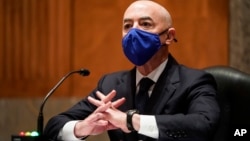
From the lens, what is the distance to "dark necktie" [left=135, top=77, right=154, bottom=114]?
2248 mm

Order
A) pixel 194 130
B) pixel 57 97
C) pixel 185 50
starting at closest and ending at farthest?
1. pixel 194 130
2. pixel 185 50
3. pixel 57 97

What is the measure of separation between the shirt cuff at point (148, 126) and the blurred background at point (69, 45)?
149cm

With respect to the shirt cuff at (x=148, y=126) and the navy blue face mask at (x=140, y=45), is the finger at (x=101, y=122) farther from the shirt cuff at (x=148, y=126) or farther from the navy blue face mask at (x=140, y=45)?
the navy blue face mask at (x=140, y=45)

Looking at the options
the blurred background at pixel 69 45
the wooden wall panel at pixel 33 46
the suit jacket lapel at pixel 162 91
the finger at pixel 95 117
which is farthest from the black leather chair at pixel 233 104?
the wooden wall panel at pixel 33 46

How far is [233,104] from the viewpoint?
2445 mm

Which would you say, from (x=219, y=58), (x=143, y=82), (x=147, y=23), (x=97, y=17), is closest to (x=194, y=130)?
(x=143, y=82)

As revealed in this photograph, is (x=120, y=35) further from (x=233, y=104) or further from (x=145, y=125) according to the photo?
(x=145, y=125)

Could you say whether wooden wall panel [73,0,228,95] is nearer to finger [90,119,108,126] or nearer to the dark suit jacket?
the dark suit jacket

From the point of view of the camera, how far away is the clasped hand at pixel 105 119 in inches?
78.6

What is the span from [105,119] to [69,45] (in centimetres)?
166

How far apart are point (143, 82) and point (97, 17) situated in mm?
1401

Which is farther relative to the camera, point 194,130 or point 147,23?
point 147,23

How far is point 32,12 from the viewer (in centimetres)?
369

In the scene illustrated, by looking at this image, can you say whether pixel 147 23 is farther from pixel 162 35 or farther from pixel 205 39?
pixel 205 39
